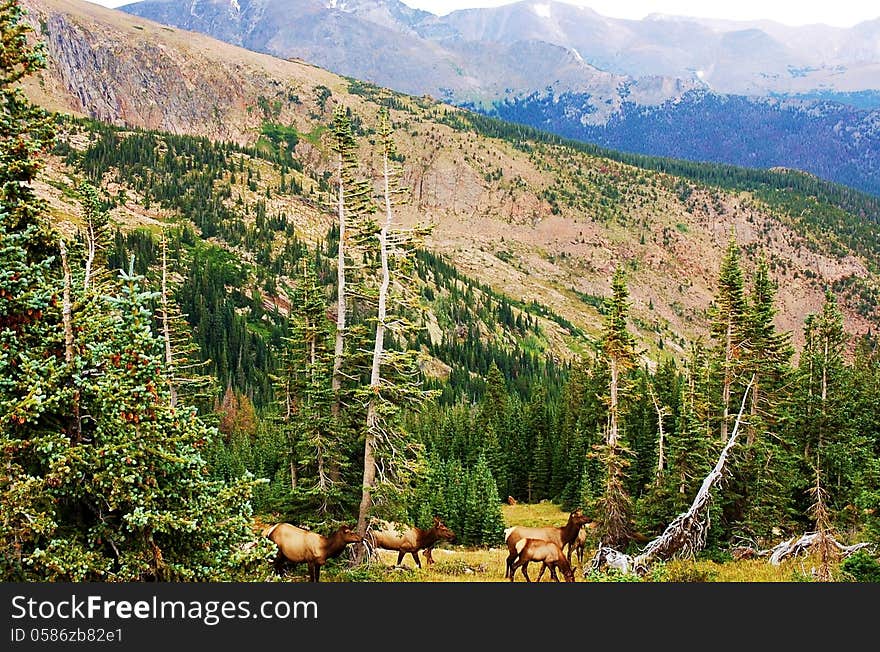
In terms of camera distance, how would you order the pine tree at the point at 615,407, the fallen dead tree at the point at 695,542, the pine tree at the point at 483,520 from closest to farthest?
the fallen dead tree at the point at 695,542
the pine tree at the point at 615,407
the pine tree at the point at 483,520

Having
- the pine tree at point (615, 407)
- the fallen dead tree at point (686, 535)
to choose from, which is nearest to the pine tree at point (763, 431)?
the fallen dead tree at point (686, 535)

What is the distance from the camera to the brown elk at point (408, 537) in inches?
963

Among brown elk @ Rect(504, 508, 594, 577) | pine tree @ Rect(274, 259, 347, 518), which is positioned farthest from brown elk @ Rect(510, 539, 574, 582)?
pine tree @ Rect(274, 259, 347, 518)

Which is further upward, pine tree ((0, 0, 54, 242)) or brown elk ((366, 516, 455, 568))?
pine tree ((0, 0, 54, 242))

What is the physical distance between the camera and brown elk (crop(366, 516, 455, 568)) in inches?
963

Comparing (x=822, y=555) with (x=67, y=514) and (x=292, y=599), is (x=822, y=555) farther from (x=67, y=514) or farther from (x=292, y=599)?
(x=67, y=514)

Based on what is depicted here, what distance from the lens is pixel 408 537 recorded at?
993 inches

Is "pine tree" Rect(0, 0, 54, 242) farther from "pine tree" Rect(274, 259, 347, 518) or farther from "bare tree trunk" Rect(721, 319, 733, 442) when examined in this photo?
"bare tree trunk" Rect(721, 319, 733, 442)

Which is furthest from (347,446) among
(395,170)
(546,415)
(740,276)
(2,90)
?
(546,415)

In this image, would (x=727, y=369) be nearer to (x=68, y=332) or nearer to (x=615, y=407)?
(x=615, y=407)

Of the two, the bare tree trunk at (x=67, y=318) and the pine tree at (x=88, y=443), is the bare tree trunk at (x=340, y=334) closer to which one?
the pine tree at (x=88, y=443)

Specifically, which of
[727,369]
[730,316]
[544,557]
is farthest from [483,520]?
[544,557]

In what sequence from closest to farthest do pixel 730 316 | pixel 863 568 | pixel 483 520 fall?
pixel 863 568 → pixel 730 316 → pixel 483 520

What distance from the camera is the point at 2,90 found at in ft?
45.5
